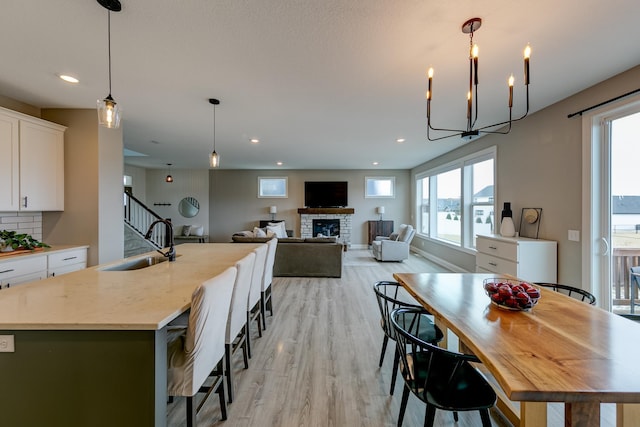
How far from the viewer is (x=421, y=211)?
7719 millimetres

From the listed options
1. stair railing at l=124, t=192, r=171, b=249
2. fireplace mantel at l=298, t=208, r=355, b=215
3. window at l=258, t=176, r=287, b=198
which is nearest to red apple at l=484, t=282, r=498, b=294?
fireplace mantel at l=298, t=208, r=355, b=215

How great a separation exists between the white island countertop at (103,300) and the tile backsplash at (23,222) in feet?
6.91

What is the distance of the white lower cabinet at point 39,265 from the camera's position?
2477 millimetres

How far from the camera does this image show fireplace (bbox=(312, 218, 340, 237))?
27.5ft

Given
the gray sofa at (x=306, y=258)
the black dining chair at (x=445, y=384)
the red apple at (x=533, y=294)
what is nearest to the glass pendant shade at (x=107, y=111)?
the black dining chair at (x=445, y=384)

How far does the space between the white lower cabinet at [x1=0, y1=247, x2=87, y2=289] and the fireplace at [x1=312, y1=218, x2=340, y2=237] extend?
589 centimetres

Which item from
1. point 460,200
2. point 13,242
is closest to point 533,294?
point 460,200

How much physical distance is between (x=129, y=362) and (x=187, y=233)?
26.1 feet

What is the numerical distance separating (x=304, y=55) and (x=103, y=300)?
2.12m

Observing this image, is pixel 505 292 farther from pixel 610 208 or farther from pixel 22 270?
pixel 22 270

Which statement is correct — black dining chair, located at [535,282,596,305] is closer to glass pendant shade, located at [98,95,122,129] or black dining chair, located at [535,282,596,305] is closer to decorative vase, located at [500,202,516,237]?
decorative vase, located at [500,202,516,237]

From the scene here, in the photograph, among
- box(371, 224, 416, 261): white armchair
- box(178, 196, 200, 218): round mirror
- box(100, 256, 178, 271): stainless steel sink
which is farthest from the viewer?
box(178, 196, 200, 218): round mirror

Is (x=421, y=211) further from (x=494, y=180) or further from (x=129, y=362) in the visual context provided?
(x=129, y=362)

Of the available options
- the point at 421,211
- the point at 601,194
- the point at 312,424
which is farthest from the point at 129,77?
the point at 421,211
